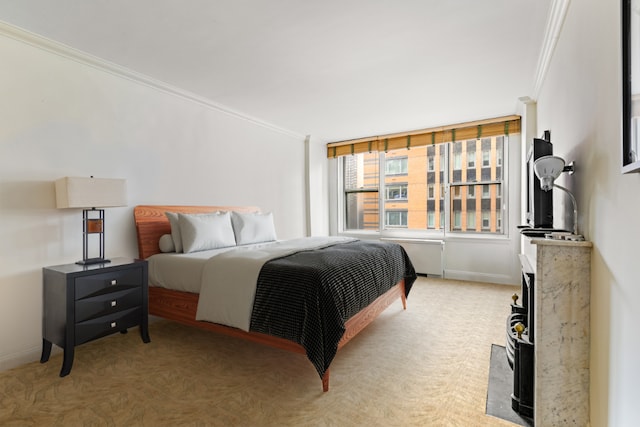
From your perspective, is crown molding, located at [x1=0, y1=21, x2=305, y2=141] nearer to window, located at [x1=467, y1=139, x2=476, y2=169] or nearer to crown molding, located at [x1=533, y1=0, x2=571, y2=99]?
crown molding, located at [x1=533, y1=0, x2=571, y2=99]

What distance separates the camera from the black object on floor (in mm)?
1714

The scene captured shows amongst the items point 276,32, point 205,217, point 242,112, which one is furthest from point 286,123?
point 276,32

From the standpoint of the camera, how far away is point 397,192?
223 inches

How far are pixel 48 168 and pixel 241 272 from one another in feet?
5.78

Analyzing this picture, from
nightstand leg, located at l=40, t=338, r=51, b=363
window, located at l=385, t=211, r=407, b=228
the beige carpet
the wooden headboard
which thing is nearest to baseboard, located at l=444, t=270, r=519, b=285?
window, located at l=385, t=211, r=407, b=228

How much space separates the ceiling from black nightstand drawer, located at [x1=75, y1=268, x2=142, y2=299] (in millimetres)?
1798

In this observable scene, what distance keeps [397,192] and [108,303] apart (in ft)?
14.9

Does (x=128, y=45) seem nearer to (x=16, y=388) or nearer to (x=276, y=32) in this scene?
(x=276, y=32)

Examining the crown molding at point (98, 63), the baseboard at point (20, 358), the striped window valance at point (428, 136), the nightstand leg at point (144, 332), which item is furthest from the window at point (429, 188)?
the baseboard at point (20, 358)

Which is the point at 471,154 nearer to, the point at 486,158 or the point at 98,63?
the point at 486,158

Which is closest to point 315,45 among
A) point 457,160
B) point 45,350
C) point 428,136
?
point 45,350

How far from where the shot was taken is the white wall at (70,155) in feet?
7.66

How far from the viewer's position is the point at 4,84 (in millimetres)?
2303

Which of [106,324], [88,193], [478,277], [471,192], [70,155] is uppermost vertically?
[70,155]
